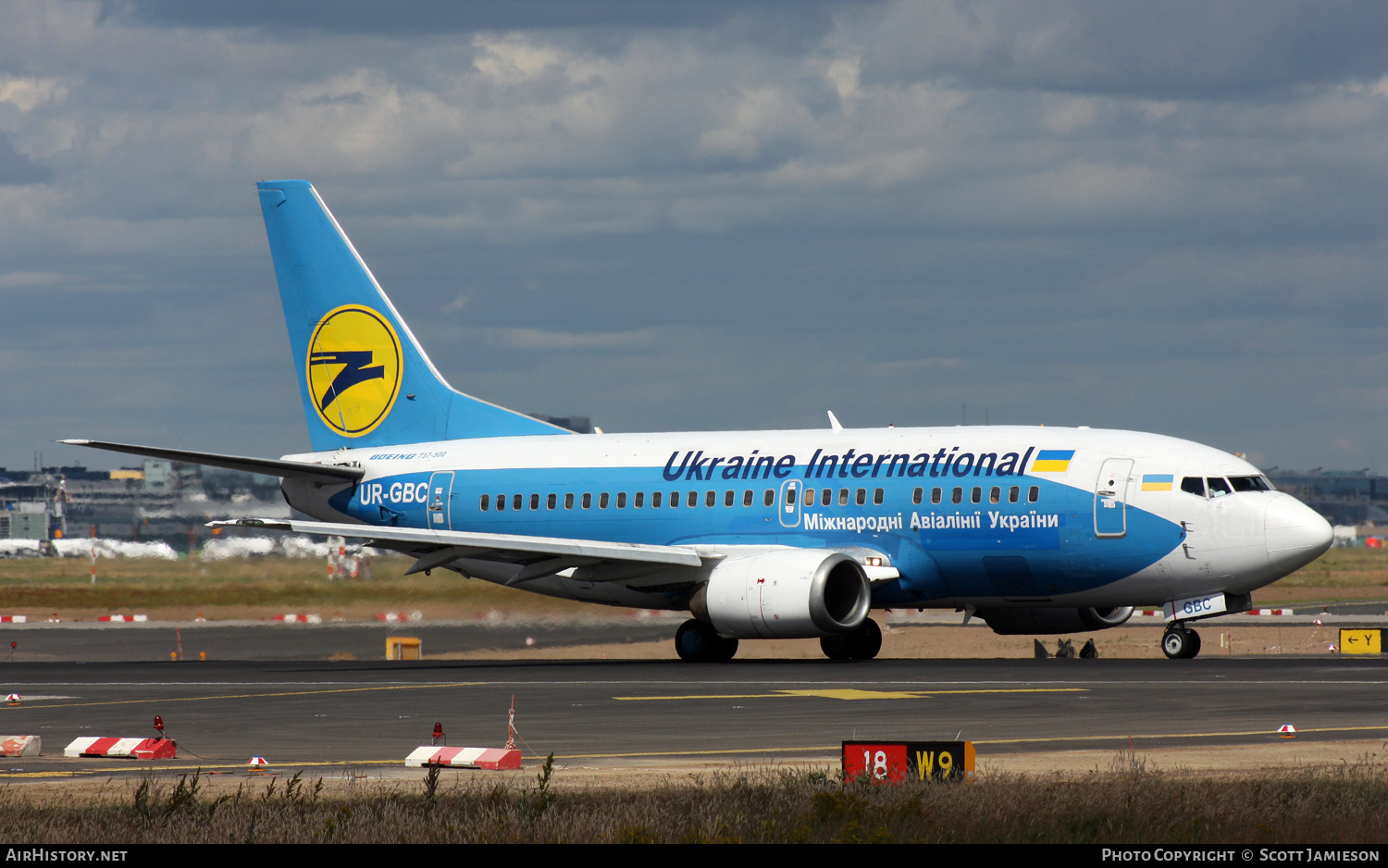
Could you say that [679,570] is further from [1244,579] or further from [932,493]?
[1244,579]

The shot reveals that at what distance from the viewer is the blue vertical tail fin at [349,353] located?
144 ft

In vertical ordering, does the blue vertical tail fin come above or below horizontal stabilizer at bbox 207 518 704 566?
above

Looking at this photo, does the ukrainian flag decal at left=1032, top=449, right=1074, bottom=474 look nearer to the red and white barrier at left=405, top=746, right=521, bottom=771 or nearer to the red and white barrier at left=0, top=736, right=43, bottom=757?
the red and white barrier at left=405, top=746, right=521, bottom=771

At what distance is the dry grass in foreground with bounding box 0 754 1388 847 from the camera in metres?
12.8

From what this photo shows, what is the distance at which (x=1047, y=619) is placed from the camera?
37.0m

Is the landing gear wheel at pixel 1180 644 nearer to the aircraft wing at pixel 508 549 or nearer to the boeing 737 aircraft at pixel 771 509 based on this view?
the boeing 737 aircraft at pixel 771 509

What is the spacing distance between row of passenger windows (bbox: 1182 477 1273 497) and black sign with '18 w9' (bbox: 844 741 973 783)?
63.4ft

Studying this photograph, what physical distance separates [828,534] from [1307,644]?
765 inches

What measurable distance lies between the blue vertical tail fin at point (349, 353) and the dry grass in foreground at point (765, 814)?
28.9 metres

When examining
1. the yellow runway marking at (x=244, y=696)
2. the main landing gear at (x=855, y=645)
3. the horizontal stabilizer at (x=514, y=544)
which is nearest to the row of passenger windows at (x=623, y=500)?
the horizontal stabilizer at (x=514, y=544)

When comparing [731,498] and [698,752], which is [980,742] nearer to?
[698,752]

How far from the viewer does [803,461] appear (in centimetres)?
3744

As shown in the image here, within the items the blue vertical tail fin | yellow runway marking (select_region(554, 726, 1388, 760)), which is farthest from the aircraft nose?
the blue vertical tail fin

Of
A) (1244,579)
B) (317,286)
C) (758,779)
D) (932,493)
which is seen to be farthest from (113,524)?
(758,779)
